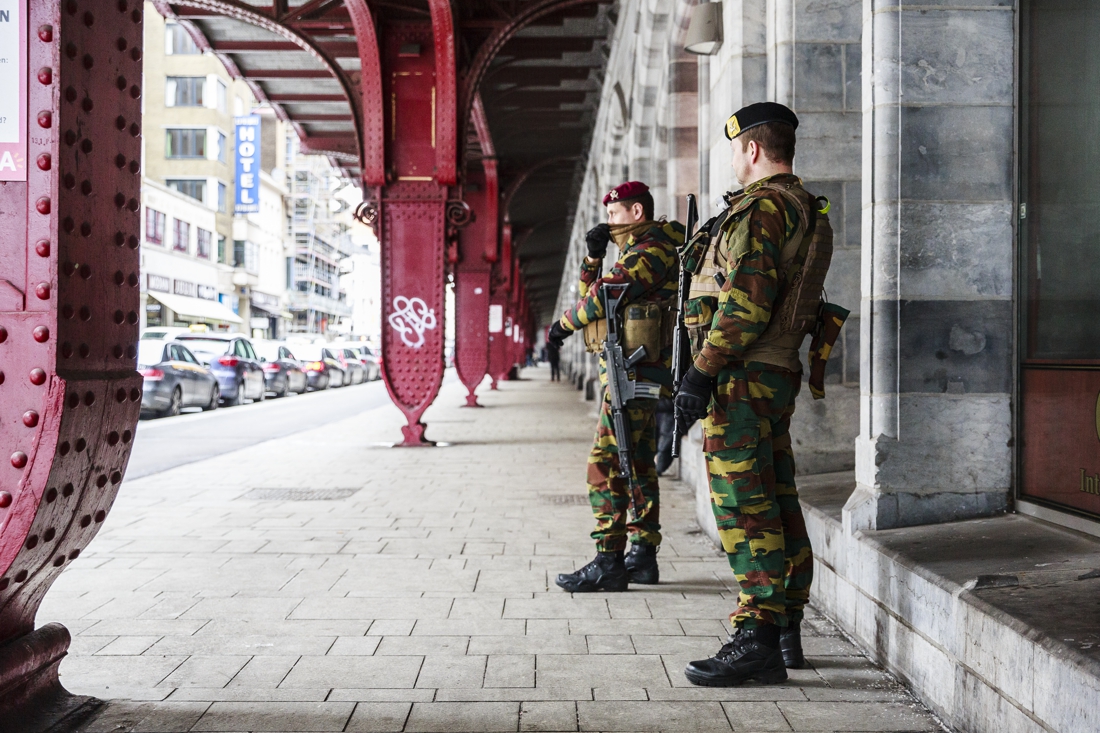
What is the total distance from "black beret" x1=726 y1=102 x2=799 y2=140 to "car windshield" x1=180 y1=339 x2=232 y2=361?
64.1 feet

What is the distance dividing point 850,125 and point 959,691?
3.70m

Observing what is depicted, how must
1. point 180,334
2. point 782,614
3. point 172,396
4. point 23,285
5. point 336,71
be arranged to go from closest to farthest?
point 23,285, point 782,614, point 336,71, point 172,396, point 180,334

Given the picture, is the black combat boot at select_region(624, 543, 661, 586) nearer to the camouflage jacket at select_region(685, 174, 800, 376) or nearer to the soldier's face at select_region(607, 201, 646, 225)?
the soldier's face at select_region(607, 201, 646, 225)

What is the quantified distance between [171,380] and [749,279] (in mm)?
16335

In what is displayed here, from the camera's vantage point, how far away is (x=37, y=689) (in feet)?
10.4

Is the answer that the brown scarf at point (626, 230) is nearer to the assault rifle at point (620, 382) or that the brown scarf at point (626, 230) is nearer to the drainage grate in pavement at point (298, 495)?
the assault rifle at point (620, 382)

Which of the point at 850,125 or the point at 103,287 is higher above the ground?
the point at 850,125

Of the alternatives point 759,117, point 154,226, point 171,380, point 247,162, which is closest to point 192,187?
point 247,162

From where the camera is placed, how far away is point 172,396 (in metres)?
18.0

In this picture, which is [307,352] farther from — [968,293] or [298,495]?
[968,293]

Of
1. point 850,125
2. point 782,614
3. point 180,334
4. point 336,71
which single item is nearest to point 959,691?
point 782,614

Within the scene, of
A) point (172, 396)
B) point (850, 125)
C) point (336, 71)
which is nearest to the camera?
point (850, 125)

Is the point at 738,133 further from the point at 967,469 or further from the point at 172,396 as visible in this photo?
the point at 172,396

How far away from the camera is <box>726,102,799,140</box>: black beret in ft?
12.2
